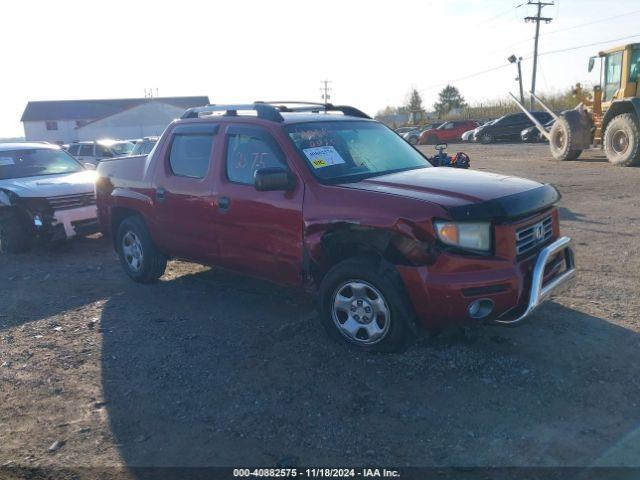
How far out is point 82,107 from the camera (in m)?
73.1

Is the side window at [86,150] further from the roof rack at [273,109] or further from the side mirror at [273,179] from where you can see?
the side mirror at [273,179]

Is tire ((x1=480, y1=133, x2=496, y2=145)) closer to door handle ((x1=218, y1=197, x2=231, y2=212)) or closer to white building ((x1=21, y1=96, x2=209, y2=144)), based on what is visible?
door handle ((x1=218, y1=197, x2=231, y2=212))

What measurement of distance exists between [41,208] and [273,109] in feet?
15.5

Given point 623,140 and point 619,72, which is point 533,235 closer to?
point 623,140

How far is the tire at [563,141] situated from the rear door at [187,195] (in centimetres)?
1559

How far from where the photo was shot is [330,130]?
5238mm

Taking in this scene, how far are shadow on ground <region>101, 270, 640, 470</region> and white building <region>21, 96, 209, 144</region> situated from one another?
202 feet

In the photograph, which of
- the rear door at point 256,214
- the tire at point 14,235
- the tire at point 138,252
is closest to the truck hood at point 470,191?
the rear door at point 256,214

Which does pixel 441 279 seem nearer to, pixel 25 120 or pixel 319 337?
pixel 319 337

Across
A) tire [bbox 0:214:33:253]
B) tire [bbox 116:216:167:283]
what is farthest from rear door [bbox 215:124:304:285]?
tire [bbox 0:214:33:253]

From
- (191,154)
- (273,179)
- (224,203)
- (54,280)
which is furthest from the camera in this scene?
(54,280)

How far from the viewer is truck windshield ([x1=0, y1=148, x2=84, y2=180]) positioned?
9.13 meters

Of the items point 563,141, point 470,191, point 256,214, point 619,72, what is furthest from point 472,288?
point 563,141

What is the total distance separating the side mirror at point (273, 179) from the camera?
4516mm
